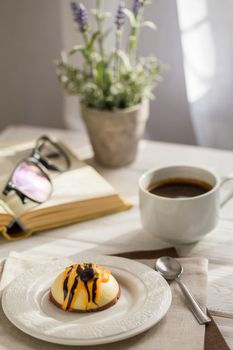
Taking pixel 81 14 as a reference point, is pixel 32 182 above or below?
below

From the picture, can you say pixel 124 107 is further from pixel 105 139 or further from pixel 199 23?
pixel 199 23

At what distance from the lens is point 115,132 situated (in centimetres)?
121

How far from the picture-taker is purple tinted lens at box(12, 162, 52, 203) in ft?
3.47

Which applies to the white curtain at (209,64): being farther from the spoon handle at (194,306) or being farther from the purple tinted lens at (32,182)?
the spoon handle at (194,306)

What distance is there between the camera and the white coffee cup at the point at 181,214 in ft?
3.03

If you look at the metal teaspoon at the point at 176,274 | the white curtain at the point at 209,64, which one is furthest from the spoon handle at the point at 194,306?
the white curtain at the point at 209,64

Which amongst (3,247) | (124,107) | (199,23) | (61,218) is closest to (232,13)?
(199,23)

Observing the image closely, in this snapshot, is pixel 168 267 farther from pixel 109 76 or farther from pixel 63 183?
pixel 109 76

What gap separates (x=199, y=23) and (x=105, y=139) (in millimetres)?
390

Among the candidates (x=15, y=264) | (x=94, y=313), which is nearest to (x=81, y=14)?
A: (x=15, y=264)

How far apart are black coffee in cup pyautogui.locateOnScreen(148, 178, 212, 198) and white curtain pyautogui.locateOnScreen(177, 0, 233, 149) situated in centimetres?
52

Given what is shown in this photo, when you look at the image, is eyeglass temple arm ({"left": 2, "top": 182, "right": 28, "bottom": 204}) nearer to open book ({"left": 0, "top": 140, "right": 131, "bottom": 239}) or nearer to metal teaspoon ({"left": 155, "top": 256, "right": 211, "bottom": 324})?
open book ({"left": 0, "top": 140, "right": 131, "bottom": 239})

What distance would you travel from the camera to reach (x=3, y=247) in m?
0.99

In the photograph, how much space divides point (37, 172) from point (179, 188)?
26 centimetres
